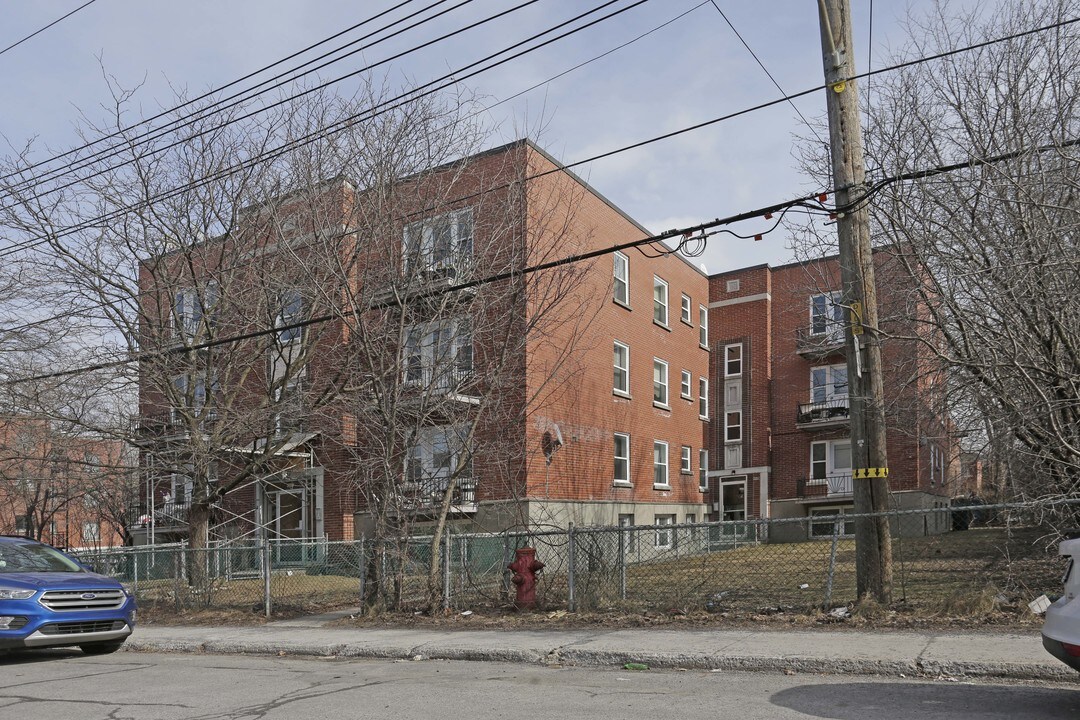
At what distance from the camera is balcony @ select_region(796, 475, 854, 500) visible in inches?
1310

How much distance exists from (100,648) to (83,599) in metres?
1.32

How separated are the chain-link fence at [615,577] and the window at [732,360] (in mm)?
18850

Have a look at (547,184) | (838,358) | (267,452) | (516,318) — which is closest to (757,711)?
(516,318)

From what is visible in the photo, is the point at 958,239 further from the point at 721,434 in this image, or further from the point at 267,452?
the point at 721,434

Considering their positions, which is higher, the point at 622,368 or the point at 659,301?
the point at 659,301

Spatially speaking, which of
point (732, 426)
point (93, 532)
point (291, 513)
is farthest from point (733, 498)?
point (93, 532)

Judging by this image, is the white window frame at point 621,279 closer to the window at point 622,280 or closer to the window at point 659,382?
the window at point 622,280

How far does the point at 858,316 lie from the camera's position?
11086 mm

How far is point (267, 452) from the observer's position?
17969 mm

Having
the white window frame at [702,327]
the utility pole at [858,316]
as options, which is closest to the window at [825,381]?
the white window frame at [702,327]

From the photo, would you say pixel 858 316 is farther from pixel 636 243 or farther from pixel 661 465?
pixel 661 465

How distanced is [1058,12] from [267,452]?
14890 mm

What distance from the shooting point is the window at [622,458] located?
2617 cm

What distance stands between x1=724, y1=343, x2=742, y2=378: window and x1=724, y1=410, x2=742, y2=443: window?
1564mm
